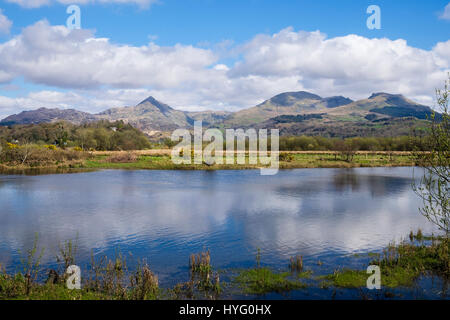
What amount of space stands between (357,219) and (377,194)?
39.9 ft

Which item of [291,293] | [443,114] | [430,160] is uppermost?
[443,114]

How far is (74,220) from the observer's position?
22.7 meters

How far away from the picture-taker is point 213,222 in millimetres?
22594

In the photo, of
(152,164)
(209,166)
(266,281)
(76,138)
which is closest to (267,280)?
(266,281)

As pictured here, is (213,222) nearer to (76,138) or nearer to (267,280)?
(267,280)

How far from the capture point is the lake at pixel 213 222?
1569 cm

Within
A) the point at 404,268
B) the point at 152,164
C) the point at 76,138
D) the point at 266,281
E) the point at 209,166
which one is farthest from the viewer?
the point at 76,138

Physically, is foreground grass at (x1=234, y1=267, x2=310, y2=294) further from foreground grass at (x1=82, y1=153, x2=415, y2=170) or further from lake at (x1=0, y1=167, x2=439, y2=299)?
foreground grass at (x1=82, y1=153, x2=415, y2=170)

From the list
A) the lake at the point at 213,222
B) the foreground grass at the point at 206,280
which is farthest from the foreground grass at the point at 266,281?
the lake at the point at 213,222

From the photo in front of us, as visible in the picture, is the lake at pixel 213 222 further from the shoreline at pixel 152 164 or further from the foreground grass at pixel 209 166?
the foreground grass at pixel 209 166

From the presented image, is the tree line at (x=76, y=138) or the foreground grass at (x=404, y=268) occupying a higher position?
the tree line at (x=76, y=138)

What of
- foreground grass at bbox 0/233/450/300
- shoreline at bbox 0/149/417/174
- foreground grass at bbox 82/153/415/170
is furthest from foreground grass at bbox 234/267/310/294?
foreground grass at bbox 82/153/415/170

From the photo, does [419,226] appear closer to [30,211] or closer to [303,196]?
[303,196]

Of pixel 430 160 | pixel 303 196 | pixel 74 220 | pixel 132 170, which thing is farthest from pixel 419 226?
pixel 132 170
